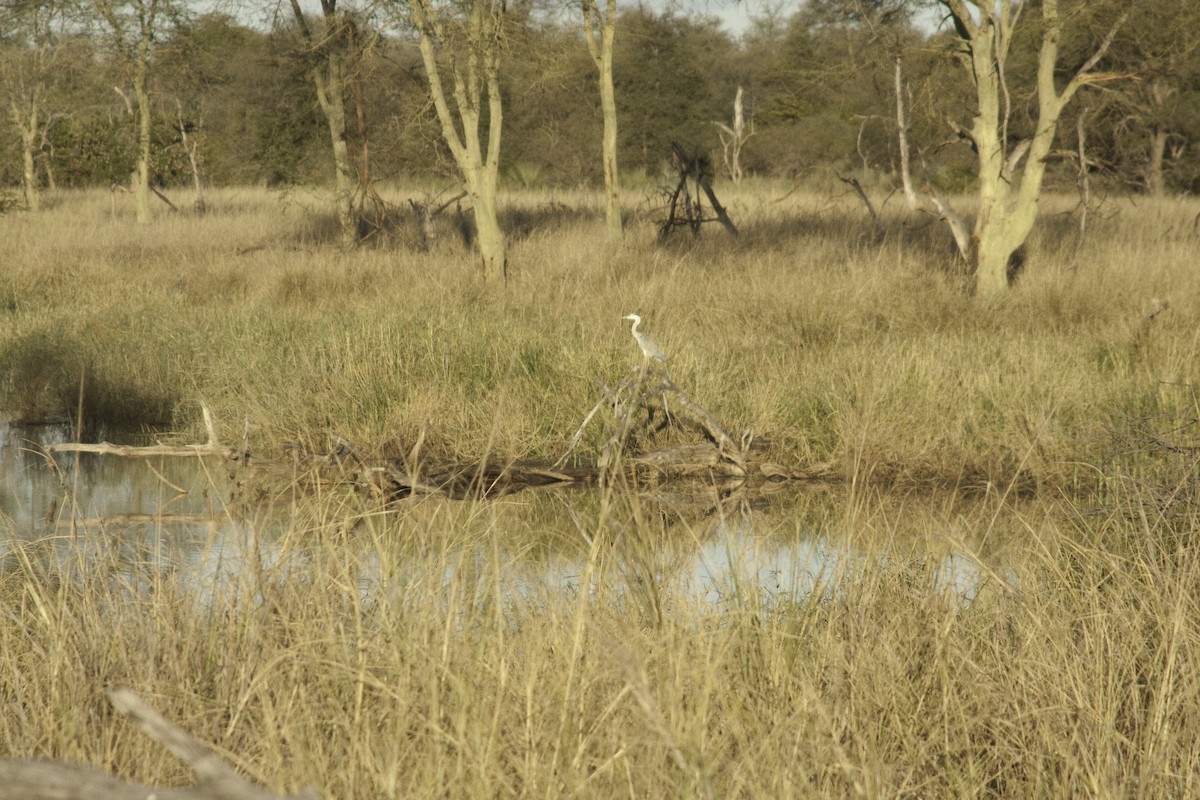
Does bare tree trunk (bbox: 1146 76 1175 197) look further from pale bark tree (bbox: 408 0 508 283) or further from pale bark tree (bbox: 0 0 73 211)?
pale bark tree (bbox: 0 0 73 211)

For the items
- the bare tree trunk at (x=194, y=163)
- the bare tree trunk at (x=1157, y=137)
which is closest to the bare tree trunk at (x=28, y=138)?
the bare tree trunk at (x=194, y=163)

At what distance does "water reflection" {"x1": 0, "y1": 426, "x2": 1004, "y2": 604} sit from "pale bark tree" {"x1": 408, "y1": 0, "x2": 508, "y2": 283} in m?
4.91

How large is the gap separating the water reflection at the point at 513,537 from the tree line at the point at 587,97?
201 inches

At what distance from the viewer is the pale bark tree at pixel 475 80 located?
11344 mm

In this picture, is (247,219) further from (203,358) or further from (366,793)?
(366,793)

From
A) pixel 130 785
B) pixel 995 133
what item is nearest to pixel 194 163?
pixel 995 133

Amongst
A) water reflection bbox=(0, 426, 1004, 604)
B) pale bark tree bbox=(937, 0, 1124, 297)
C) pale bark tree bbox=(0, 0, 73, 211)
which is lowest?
water reflection bbox=(0, 426, 1004, 604)

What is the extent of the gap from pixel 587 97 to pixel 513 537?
24431 millimetres

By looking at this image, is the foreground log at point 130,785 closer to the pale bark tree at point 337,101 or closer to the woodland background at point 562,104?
the woodland background at point 562,104

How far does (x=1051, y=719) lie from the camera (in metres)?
2.93

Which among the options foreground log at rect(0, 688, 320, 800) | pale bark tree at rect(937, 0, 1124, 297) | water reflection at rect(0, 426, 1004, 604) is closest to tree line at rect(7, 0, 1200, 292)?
pale bark tree at rect(937, 0, 1124, 297)

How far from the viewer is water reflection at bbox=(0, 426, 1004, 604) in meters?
3.41

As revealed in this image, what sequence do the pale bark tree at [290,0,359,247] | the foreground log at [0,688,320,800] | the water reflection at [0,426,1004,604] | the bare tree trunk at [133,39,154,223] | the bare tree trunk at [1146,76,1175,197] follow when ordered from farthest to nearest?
the bare tree trunk at [1146,76,1175,197], the bare tree trunk at [133,39,154,223], the pale bark tree at [290,0,359,247], the water reflection at [0,426,1004,604], the foreground log at [0,688,320,800]

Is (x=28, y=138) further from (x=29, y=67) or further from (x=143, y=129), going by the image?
(x=143, y=129)
